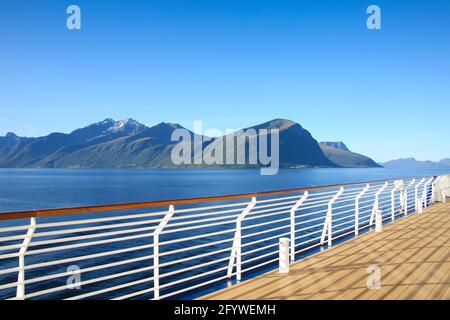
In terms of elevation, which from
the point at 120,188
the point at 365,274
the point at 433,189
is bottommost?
the point at 120,188

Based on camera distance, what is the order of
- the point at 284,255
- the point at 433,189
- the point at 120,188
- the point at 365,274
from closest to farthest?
the point at 365,274
the point at 284,255
the point at 433,189
the point at 120,188

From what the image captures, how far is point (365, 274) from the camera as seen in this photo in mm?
4500

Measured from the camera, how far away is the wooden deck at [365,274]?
149 inches

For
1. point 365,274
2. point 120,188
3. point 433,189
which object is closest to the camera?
point 365,274

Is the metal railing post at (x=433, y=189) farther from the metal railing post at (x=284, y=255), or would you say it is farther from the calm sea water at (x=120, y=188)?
the calm sea water at (x=120, y=188)

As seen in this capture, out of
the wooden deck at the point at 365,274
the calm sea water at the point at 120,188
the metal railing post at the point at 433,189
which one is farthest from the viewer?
the calm sea water at the point at 120,188

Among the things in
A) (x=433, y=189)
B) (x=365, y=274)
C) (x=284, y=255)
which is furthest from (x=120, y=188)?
(x=365, y=274)

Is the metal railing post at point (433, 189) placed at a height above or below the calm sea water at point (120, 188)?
above

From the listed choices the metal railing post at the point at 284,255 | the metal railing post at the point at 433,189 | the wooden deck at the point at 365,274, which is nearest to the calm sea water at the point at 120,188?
the metal railing post at the point at 433,189

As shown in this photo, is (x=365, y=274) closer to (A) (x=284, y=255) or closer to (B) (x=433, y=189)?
(A) (x=284, y=255)

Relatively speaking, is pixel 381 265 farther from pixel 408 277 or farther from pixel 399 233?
pixel 399 233

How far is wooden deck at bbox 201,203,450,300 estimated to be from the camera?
12.4ft
